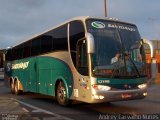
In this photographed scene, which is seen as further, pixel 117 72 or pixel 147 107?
pixel 147 107

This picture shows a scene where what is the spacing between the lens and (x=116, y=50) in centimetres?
1355

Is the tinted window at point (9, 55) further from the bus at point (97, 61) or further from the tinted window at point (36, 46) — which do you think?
the bus at point (97, 61)

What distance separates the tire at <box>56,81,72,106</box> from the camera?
15.8m

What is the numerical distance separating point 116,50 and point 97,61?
82 cm

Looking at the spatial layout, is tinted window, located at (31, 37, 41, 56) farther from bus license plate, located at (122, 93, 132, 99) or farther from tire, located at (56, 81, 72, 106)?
bus license plate, located at (122, 93, 132, 99)

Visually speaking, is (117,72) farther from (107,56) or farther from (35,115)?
(35,115)

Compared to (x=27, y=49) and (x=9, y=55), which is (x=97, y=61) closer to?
(x=27, y=49)

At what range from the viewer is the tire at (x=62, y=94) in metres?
15.8

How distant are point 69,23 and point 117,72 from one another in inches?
124

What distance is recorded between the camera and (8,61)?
27688mm

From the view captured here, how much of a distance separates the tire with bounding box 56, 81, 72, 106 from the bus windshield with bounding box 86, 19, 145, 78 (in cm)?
295

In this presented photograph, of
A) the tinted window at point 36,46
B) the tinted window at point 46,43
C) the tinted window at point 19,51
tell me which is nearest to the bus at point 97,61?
the tinted window at point 46,43

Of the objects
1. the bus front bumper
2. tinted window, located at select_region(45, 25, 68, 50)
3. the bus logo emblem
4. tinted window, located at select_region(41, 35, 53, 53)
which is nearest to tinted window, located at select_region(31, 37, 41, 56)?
tinted window, located at select_region(41, 35, 53, 53)

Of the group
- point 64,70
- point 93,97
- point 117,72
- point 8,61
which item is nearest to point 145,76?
point 117,72
